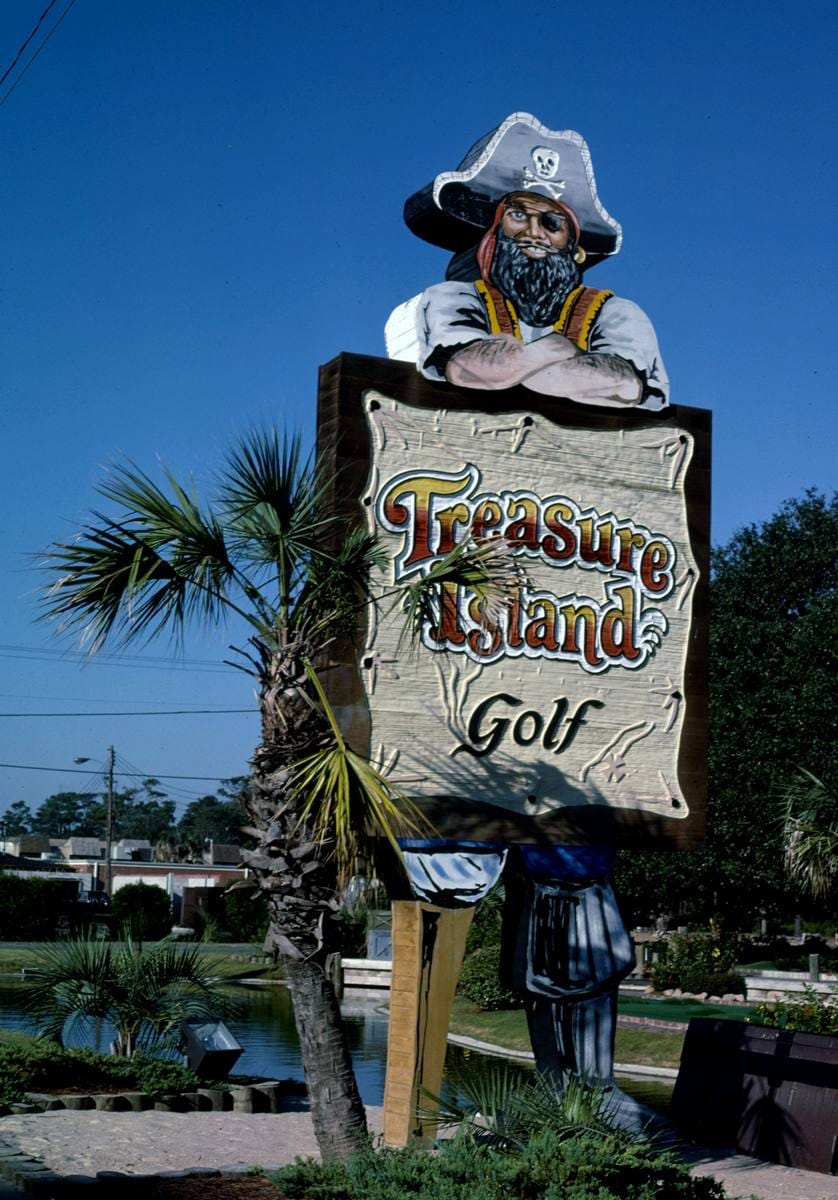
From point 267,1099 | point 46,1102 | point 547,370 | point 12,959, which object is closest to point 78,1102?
point 46,1102

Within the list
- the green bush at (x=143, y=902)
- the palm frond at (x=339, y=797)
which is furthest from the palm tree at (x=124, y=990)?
the green bush at (x=143, y=902)

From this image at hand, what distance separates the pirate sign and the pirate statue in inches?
0.5

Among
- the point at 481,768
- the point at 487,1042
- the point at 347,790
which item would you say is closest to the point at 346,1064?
the point at 347,790

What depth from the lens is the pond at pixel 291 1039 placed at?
19562 millimetres

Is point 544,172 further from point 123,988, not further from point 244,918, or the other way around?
point 244,918

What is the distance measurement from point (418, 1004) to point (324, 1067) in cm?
173

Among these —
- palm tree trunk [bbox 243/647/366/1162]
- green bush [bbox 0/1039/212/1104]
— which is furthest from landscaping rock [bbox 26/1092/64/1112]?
palm tree trunk [bbox 243/647/366/1162]

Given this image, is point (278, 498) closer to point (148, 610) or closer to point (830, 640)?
point (148, 610)

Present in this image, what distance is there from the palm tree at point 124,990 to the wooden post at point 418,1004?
4776 mm

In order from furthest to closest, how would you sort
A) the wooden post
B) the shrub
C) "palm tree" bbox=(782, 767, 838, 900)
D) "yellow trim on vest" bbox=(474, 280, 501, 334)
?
the shrub
"palm tree" bbox=(782, 767, 838, 900)
"yellow trim on vest" bbox=(474, 280, 501, 334)
the wooden post

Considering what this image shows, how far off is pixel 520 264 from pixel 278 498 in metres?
4.14

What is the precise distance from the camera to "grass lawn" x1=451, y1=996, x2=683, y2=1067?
22625 mm

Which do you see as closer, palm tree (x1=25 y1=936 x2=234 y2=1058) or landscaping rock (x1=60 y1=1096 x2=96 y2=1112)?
landscaping rock (x1=60 y1=1096 x2=96 y2=1112)

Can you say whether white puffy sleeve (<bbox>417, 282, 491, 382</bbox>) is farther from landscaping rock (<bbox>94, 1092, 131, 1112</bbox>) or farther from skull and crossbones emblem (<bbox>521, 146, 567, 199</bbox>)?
landscaping rock (<bbox>94, 1092, 131, 1112</bbox>)
